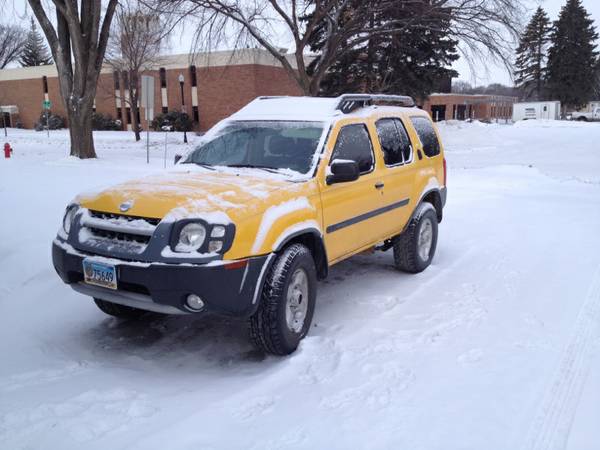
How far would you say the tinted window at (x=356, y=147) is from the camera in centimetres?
509

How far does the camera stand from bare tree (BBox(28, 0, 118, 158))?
17609mm

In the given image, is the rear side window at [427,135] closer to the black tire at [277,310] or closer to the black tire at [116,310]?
the black tire at [277,310]

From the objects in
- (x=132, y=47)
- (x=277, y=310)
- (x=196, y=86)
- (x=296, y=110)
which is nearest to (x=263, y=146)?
(x=296, y=110)

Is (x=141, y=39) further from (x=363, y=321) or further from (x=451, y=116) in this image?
(x=451, y=116)

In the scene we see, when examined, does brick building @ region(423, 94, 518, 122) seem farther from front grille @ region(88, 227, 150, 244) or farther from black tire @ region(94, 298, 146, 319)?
front grille @ region(88, 227, 150, 244)

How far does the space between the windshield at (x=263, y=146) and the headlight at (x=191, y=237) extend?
125cm

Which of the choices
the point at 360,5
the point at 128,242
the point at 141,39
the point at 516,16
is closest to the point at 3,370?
the point at 128,242

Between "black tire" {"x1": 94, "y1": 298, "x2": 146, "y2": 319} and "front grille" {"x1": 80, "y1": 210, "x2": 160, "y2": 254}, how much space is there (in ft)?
2.96

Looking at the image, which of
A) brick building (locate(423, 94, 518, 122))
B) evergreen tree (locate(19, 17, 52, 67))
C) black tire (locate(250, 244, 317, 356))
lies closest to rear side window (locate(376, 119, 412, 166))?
black tire (locate(250, 244, 317, 356))

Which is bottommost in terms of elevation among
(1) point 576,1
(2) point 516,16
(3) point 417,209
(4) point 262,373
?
(4) point 262,373

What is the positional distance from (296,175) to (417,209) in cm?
232

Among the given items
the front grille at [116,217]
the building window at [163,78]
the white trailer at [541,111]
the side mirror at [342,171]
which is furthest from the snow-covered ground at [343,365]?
the white trailer at [541,111]

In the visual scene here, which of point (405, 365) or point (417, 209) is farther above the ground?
point (417, 209)

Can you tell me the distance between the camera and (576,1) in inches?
2247
